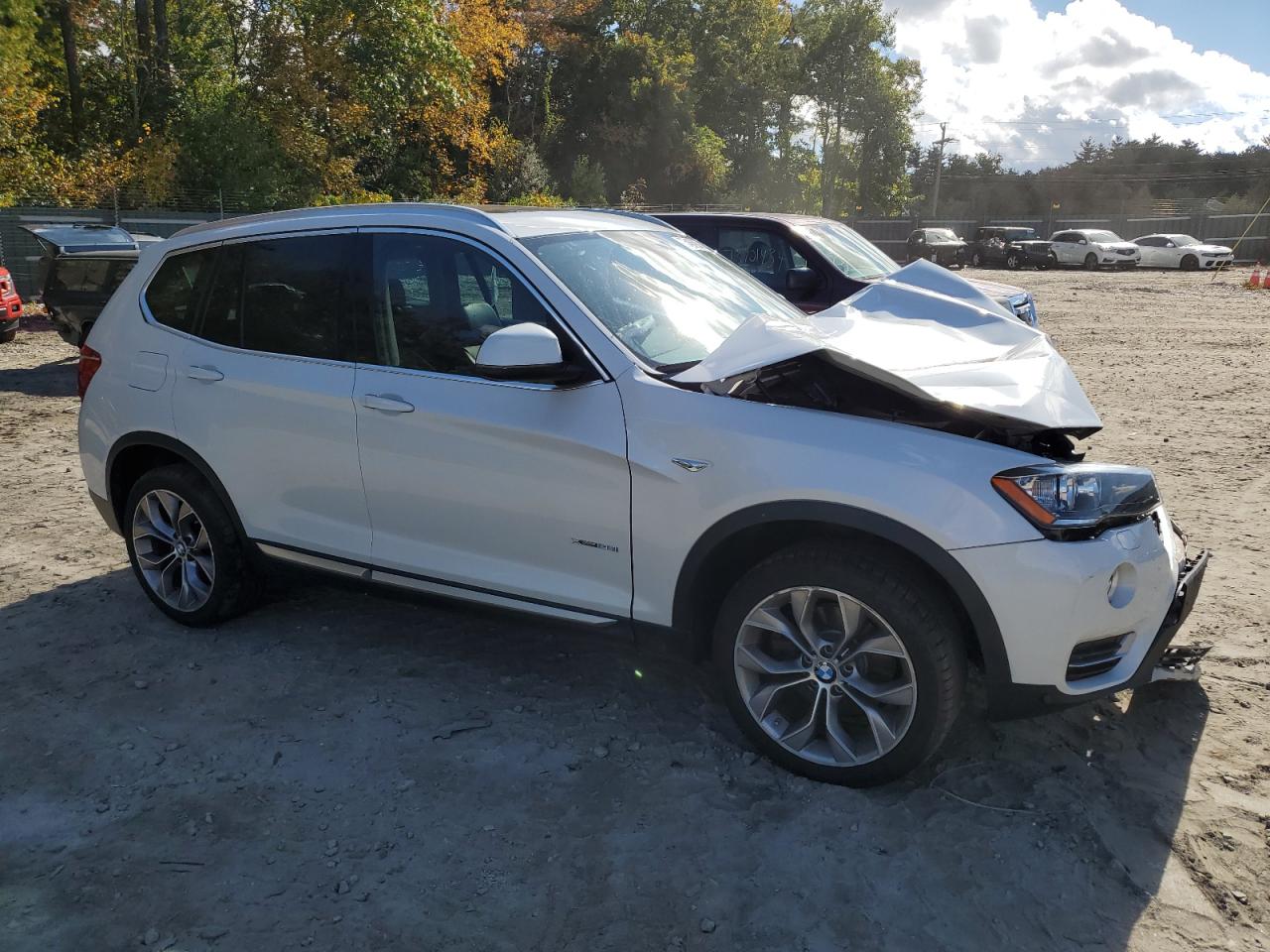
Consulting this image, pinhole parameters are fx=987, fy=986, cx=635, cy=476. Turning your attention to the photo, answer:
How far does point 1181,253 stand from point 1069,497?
124ft

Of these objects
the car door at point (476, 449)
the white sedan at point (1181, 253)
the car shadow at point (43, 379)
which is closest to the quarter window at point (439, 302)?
the car door at point (476, 449)

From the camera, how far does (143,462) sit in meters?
Result: 4.69

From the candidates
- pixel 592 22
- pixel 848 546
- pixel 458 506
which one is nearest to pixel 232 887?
pixel 458 506

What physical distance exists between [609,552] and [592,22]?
44.2 metres

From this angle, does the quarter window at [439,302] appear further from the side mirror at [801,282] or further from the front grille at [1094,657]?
the side mirror at [801,282]

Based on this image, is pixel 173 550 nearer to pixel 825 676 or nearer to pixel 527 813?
pixel 527 813

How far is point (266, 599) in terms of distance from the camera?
494 cm

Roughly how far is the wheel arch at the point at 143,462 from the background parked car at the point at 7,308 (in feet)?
32.6

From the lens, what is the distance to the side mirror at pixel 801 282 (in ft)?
28.7

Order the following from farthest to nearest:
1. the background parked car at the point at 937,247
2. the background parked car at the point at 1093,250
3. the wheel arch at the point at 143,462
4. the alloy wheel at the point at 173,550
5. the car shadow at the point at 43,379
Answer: the background parked car at the point at 1093,250 < the background parked car at the point at 937,247 < the car shadow at the point at 43,379 < the alloy wheel at the point at 173,550 < the wheel arch at the point at 143,462

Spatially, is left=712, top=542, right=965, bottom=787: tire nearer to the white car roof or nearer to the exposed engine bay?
the exposed engine bay

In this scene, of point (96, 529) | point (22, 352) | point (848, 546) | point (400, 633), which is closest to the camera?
point (848, 546)

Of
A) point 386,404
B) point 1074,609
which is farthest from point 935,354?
point 386,404

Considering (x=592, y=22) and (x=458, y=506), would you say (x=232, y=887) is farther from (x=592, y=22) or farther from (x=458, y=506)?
(x=592, y=22)
